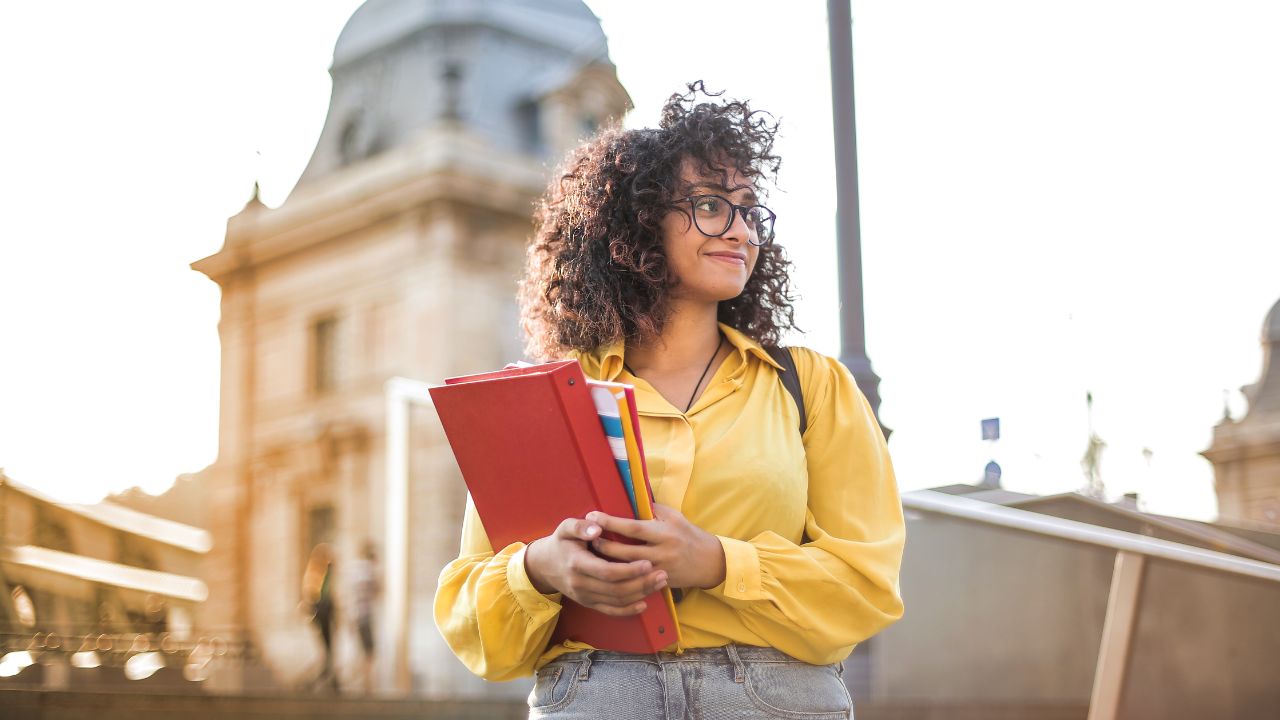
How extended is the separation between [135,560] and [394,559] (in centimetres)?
391

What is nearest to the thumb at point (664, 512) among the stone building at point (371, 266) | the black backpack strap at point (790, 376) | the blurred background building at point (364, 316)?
the black backpack strap at point (790, 376)

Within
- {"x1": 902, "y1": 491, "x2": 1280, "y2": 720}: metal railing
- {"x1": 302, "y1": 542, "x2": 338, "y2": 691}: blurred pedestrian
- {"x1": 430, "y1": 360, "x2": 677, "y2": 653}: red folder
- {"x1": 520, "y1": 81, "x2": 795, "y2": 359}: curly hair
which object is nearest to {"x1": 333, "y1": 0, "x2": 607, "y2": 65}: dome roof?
{"x1": 302, "y1": 542, "x2": 338, "y2": 691}: blurred pedestrian

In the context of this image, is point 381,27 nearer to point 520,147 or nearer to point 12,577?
point 520,147

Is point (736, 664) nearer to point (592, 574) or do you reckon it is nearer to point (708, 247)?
point (592, 574)

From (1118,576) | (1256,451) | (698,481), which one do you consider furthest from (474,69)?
(698,481)

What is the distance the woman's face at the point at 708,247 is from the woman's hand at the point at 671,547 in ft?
1.54

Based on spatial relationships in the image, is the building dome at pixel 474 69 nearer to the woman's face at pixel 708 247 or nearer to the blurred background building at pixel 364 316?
the blurred background building at pixel 364 316

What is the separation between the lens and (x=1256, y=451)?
4.39 metres

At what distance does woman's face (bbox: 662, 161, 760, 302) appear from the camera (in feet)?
7.34

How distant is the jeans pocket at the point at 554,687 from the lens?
→ 6.61ft

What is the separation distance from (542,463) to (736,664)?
44cm

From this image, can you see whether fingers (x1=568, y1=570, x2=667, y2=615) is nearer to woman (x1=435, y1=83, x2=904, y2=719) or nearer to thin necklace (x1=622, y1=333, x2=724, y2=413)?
woman (x1=435, y1=83, x2=904, y2=719)

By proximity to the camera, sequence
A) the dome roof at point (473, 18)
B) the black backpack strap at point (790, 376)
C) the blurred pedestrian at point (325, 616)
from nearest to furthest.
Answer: the black backpack strap at point (790, 376) → the blurred pedestrian at point (325, 616) → the dome roof at point (473, 18)

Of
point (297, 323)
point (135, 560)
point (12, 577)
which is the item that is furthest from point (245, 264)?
point (12, 577)
